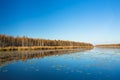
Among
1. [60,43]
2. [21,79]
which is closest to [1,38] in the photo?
[60,43]

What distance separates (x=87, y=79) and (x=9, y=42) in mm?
73821

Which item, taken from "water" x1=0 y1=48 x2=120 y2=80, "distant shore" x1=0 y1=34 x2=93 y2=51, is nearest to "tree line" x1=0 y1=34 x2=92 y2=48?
"distant shore" x1=0 y1=34 x2=93 y2=51

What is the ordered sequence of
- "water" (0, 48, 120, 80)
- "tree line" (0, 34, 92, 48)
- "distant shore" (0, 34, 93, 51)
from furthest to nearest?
1. "tree line" (0, 34, 92, 48)
2. "distant shore" (0, 34, 93, 51)
3. "water" (0, 48, 120, 80)

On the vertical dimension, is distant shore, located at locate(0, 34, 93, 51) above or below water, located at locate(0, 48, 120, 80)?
above

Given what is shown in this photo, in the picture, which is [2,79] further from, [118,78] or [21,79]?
[118,78]

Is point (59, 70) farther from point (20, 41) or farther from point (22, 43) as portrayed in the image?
point (20, 41)

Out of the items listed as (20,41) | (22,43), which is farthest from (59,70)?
(20,41)

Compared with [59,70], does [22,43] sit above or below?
above

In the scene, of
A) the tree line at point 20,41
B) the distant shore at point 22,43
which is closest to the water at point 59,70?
the distant shore at point 22,43

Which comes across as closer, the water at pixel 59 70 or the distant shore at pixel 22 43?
the water at pixel 59 70

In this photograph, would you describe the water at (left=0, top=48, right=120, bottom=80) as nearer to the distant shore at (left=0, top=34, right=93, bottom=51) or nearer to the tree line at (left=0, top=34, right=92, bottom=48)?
the distant shore at (left=0, top=34, right=93, bottom=51)

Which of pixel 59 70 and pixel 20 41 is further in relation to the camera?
pixel 20 41

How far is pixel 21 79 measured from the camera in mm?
10789

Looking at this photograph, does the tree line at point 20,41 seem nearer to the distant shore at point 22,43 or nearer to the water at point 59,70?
the distant shore at point 22,43
